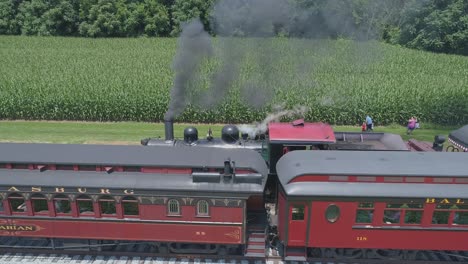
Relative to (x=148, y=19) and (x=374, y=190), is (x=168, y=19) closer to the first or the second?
(x=148, y=19)

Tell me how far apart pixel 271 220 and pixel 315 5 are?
1728 centimetres

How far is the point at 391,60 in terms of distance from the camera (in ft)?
144

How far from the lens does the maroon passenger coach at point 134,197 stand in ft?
38.8

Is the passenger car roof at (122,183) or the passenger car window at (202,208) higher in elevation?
the passenger car roof at (122,183)

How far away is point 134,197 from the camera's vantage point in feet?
39.5

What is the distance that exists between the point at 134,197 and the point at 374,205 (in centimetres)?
701

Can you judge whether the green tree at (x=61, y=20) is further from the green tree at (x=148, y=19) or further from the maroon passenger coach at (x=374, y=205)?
the maroon passenger coach at (x=374, y=205)

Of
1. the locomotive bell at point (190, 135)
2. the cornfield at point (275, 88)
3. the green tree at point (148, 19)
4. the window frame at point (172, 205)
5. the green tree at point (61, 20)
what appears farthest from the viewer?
the green tree at point (61, 20)

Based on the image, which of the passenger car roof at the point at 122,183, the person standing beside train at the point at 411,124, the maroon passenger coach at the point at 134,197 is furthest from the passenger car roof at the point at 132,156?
the person standing beside train at the point at 411,124

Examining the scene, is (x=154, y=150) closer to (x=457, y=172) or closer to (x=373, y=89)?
(x=457, y=172)

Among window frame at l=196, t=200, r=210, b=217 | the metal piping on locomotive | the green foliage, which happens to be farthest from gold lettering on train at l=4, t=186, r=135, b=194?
the green foliage

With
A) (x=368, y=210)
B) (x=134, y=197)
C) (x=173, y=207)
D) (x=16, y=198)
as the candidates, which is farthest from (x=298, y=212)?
(x=16, y=198)

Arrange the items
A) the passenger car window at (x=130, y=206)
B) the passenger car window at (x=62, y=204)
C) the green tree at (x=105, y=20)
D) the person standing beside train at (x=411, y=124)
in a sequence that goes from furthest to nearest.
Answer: the green tree at (x=105, y=20), the person standing beside train at (x=411, y=124), the passenger car window at (x=62, y=204), the passenger car window at (x=130, y=206)

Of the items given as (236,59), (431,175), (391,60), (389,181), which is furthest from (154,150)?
(391,60)
